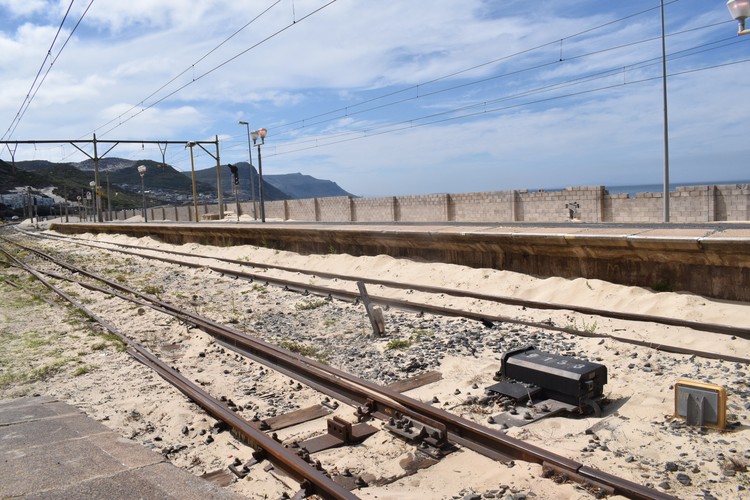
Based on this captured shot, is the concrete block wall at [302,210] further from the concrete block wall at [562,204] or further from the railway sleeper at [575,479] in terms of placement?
the railway sleeper at [575,479]

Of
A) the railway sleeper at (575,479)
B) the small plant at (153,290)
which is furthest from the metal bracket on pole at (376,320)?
the small plant at (153,290)

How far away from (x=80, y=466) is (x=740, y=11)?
13.3m

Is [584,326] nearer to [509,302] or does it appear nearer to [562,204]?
[509,302]

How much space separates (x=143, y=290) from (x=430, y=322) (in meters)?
8.93

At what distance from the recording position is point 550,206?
90.0ft

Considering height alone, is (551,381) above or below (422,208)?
below

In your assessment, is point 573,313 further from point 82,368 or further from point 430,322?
point 82,368

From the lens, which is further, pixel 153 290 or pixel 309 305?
pixel 153 290

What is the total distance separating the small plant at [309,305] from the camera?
1156cm

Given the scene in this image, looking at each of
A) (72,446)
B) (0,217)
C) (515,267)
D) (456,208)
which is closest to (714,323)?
(515,267)

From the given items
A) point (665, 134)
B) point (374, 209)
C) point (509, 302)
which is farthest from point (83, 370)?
point (374, 209)

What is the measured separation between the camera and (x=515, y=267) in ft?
41.9

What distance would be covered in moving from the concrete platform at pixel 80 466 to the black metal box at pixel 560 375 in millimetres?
3218

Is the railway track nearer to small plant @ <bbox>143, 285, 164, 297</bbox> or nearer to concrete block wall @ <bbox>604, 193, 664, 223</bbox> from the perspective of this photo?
small plant @ <bbox>143, 285, 164, 297</bbox>
